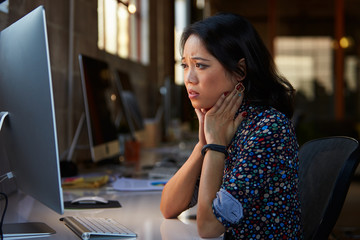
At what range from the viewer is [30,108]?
1.09 metres

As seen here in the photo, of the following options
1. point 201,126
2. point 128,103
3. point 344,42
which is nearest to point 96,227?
point 201,126

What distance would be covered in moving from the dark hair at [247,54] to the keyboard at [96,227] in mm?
479

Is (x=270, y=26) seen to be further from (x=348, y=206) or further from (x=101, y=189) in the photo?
(x=101, y=189)

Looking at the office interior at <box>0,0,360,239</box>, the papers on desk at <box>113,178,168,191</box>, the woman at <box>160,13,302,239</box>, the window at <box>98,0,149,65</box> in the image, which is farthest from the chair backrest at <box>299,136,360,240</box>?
the window at <box>98,0,149,65</box>

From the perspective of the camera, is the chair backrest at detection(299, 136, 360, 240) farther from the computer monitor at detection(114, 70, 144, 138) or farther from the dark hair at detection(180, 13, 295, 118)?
the computer monitor at detection(114, 70, 144, 138)

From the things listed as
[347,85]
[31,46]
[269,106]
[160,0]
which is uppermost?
[160,0]

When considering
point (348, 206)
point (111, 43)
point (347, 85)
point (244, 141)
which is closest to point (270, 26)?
point (347, 85)

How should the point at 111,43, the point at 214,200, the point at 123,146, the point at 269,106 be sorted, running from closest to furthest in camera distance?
the point at 214,200, the point at 269,106, the point at 123,146, the point at 111,43

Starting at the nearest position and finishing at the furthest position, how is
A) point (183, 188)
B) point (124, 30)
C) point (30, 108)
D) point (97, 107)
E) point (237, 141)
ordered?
point (30, 108)
point (237, 141)
point (183, 188)
point (97, 107)
point (124, 30)

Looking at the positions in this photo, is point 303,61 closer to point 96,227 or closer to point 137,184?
point 137,184

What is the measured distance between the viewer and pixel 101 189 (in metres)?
1.98

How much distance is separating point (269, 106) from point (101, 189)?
3.04ft

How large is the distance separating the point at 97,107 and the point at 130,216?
1.01m

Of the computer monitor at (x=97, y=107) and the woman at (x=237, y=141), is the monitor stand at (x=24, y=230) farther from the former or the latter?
the computer monitor at (x=97, y=107)
